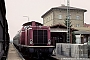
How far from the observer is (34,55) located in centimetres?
1794

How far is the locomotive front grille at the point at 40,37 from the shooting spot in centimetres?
1780

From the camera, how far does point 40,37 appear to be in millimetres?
17828

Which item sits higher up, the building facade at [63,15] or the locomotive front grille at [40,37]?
the building facade at [63,15]

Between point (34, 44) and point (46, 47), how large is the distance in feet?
3.73

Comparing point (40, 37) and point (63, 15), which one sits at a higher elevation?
point (63, 15)

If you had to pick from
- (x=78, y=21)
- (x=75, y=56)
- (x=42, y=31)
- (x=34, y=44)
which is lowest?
(x=75, y=56)

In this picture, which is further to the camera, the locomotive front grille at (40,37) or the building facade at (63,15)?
the building facade at (63,15)

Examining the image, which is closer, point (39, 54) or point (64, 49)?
point (39, 54)

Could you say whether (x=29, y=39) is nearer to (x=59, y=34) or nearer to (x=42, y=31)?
(x=42, y=31)

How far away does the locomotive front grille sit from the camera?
701 inches

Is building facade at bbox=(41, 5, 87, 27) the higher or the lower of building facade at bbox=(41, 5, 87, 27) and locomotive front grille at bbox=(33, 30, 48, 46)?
the higher

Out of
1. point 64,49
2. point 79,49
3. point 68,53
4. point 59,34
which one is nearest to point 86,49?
point 79,49

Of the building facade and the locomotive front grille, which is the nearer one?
the locomotive front grille

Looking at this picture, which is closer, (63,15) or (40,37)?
(40,37)
